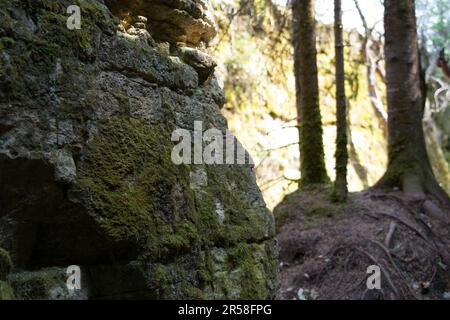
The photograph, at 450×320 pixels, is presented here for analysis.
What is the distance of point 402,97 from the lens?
352 inches

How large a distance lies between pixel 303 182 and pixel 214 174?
18.4 ft

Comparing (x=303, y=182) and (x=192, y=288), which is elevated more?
(x=303, y=182)

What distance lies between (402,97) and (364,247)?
10.6 ft

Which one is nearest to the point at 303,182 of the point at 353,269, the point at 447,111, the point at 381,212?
the point at 381,212

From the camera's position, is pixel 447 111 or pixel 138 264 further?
pixel 447 111

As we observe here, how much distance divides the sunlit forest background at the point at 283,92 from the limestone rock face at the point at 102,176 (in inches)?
269

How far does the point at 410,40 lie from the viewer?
353 inches

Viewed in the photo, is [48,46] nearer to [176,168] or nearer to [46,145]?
[46,145]

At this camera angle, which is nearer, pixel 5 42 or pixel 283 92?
pixel 5 42
